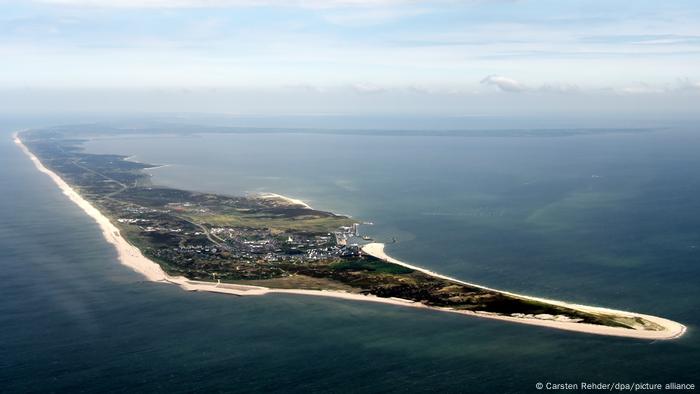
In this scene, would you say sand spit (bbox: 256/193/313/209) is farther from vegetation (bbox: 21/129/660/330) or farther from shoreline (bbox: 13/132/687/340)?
shoreline (bbox: 13/132/687/340)

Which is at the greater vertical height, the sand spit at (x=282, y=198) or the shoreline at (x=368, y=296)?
the sand spit at (x=282, y=198)

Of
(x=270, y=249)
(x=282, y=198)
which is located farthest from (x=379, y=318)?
(x=282, y=198)

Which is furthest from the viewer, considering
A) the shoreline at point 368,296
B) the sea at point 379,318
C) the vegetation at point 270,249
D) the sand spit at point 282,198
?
the sand spit at point 282,198

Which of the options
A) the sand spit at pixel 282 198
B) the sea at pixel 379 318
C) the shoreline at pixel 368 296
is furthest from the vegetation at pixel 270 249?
the sea at pixel 379 318

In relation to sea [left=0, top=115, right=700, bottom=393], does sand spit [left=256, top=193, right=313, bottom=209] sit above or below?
above

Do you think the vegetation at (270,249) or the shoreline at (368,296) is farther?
the vegetation at (270,249)

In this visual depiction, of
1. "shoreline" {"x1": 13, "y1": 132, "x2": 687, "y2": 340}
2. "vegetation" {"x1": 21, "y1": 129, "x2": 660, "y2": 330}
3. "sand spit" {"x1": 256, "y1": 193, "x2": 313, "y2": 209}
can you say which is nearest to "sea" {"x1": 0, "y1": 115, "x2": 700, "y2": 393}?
"shoreline" {"x1": 13, "y1": 132, "x2": 687, "y2": 340}

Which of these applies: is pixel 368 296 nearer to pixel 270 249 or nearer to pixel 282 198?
pixel 270 249

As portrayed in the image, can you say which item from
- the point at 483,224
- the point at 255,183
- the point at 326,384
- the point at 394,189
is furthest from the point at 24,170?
the point at 326,384

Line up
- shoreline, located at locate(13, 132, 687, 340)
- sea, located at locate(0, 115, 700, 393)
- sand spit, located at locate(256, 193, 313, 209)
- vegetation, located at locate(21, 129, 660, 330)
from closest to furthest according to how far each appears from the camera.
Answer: sea, located at locate(0, 115, 700, 393), shoreline, located at locate(13, 132, 687, 340), vegetation, located at locate(21, 129, 660, 330), sand spit, located at locate(256, 193, 313, 209)

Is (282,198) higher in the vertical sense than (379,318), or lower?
higher

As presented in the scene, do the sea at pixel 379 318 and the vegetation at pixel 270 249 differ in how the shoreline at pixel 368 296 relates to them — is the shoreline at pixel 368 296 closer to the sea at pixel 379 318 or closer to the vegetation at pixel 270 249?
the vegetation at pixel 270 249

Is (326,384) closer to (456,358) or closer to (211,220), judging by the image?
(456,358)
